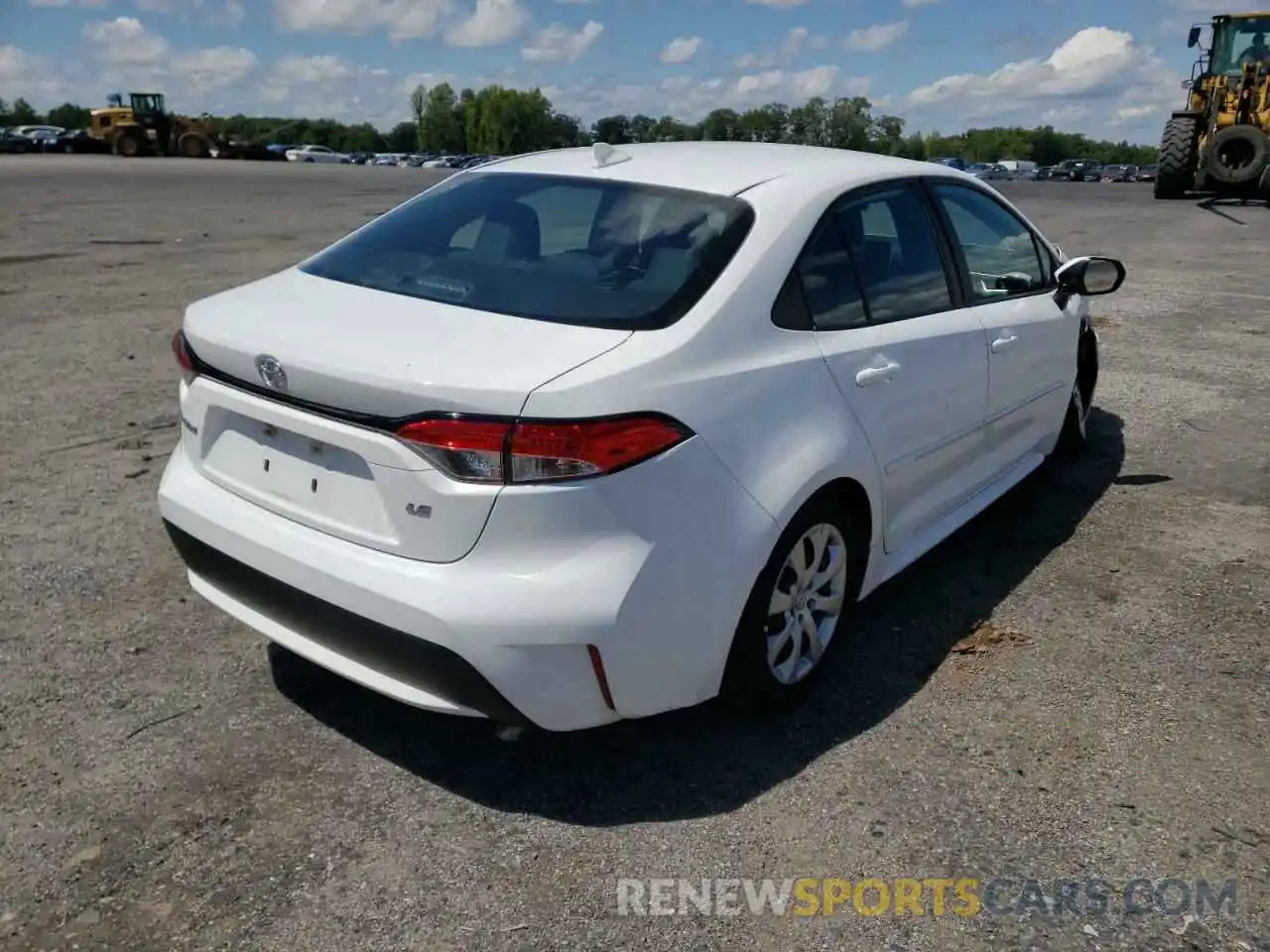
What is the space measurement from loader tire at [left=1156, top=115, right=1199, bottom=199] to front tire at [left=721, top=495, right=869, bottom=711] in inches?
916

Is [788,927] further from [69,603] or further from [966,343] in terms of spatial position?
[69,603]

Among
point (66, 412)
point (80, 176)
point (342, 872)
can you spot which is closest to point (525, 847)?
point (342, 872)

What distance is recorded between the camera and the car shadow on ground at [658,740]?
2.86 m

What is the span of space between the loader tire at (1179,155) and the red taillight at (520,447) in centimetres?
2430

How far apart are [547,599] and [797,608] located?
1007 millimetres

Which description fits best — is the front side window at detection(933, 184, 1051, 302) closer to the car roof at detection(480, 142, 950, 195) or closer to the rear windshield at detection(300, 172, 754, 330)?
the car roof at detection(480, 142, 950, 195)

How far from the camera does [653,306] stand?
2787 mm

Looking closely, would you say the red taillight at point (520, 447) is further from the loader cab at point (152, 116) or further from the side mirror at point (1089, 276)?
the loader cab at point (152, 116)

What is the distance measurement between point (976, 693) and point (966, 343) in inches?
49.9

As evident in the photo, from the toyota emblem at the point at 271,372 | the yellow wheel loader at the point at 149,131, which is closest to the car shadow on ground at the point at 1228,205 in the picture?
the toyota emblem at the point at 271,372

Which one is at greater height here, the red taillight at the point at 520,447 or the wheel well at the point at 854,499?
the red taillight at the point at 520,447

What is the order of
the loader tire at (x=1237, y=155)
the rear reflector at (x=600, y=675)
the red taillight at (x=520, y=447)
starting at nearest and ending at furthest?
1. the red taillight at (x=520, y=447)
2. the rear reflector at (x=600, y=675)
3. the loader tire at (x=1237, y=155)

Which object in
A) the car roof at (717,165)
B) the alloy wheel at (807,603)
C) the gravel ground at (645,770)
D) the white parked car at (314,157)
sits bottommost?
the gravel ground at (645,770)

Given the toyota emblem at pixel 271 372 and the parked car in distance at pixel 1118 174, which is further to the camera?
the parked car in distance at pixel 1118 174
